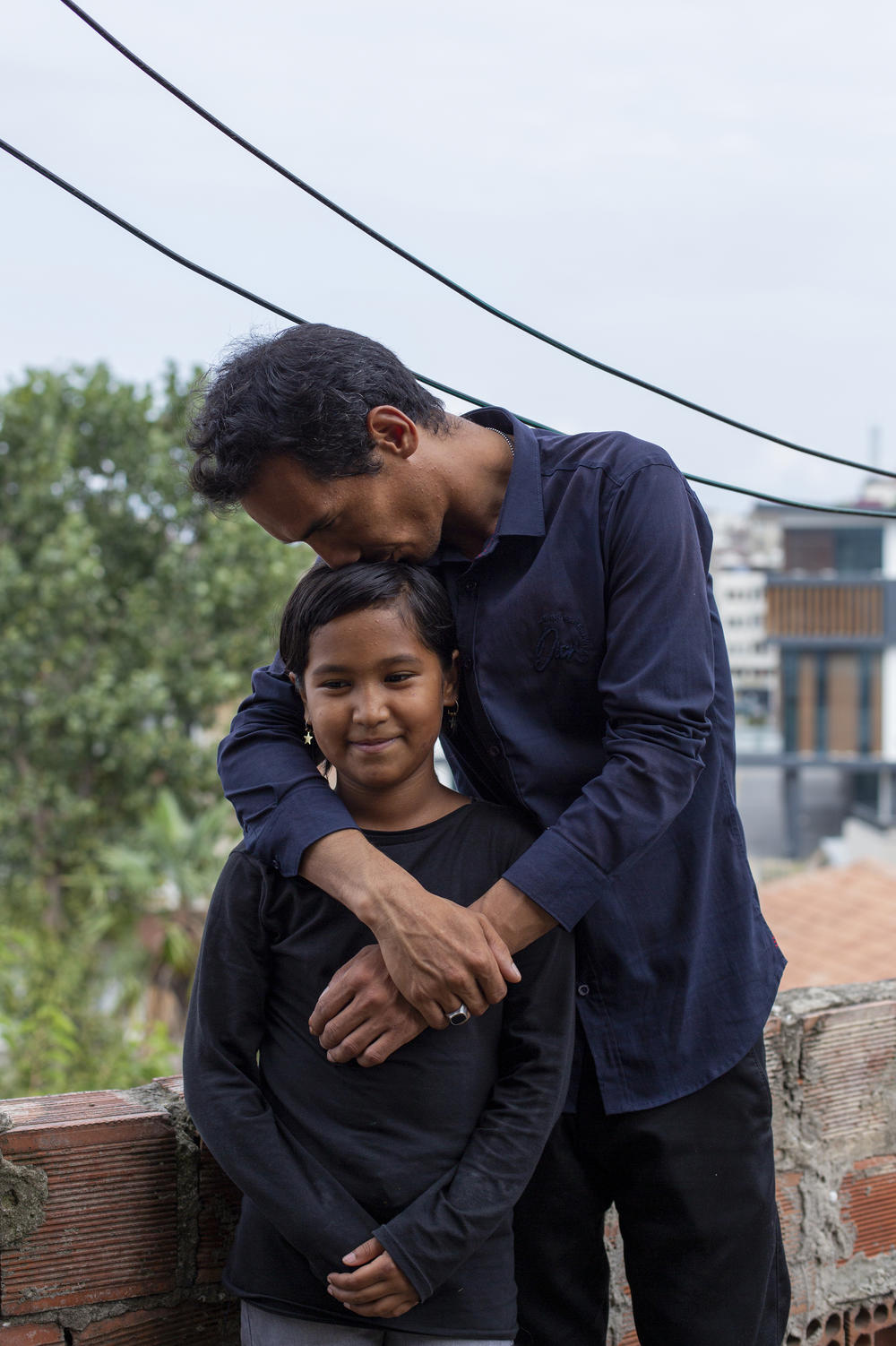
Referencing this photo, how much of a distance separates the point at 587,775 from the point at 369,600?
0.37 metres

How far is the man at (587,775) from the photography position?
147cm

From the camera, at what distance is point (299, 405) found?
A: 1.50 meters

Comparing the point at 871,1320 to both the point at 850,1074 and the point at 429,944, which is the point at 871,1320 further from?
the point at 429,944

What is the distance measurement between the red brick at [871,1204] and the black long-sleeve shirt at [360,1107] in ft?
3.10

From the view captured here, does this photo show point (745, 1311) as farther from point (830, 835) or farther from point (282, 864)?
point (830, 835)

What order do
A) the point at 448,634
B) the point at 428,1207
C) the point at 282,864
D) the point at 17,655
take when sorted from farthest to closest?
the point at 17,655 → the point at 448,634 → the point at 282,864 → the point at 428,1207

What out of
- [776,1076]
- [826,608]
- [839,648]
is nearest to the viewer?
[776,1076]

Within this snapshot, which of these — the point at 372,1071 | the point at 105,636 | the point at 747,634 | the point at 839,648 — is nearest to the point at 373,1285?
the point at 372,1071

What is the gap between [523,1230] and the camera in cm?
168

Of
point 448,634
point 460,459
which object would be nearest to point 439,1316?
point 448,634

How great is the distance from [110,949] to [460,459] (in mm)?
10700

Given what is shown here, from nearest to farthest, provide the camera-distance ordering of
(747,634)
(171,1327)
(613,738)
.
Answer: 1. (613,738)
2. (171,1327)
3. (747,634)

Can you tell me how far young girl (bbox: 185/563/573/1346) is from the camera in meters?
1.40

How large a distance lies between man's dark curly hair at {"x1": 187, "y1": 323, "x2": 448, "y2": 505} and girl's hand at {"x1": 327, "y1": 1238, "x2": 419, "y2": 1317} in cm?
93
